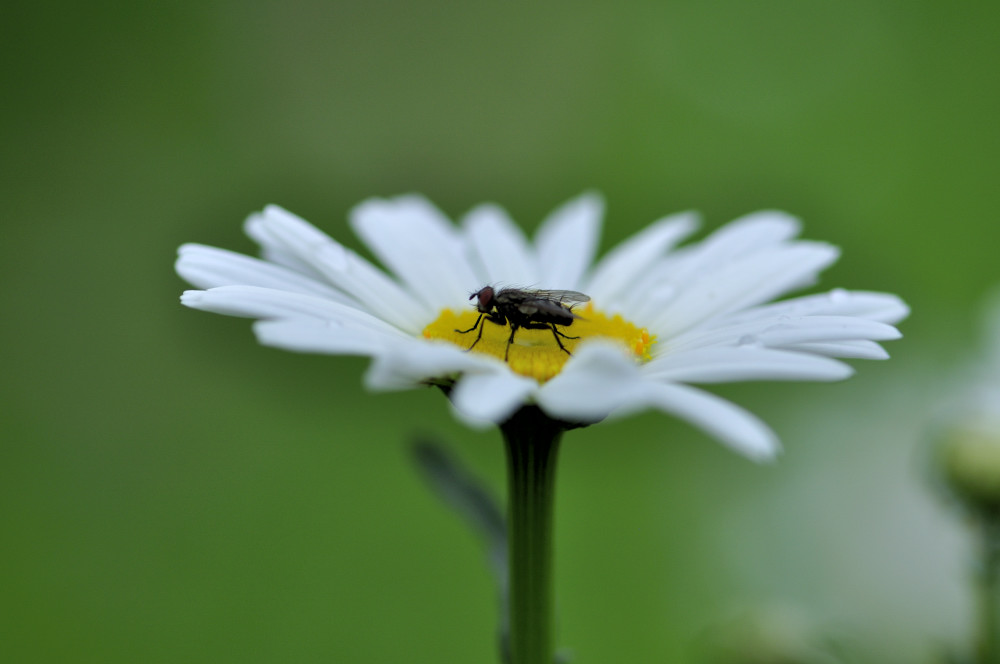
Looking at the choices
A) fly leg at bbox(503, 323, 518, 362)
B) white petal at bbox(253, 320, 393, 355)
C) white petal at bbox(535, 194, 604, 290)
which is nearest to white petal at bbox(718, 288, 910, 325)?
fly leg at bbox(503, 323, 518, 362)

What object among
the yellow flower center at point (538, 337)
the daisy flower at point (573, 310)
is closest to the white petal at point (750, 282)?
the daisy flower at point (573, 310)

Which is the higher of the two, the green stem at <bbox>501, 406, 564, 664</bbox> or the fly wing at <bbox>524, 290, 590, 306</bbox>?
the fly wing at <bbox>524, 290, 590, 306</bbox>

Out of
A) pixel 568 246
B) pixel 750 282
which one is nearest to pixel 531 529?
pixel 750 282

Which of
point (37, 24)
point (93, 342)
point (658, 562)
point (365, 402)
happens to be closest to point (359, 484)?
point (365, 402)

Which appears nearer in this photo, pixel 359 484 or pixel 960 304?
pixel 359 484

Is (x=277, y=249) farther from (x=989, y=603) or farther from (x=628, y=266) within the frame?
(x=989, y=603)

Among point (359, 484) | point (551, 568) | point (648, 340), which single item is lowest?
point (551, 568)

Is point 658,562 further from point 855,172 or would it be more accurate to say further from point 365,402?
point 855,172

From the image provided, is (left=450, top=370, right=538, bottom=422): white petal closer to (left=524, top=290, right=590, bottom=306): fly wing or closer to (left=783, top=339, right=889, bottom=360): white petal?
(left=783, top=339, right=889, bottom=360): white petal
